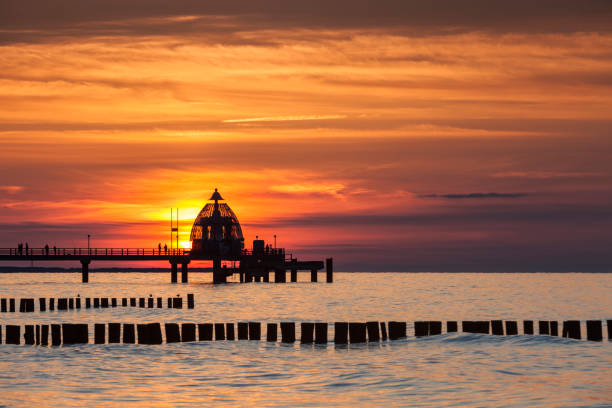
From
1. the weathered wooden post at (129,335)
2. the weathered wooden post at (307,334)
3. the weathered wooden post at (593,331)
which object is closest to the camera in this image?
the weathered wooden post at (129,335)

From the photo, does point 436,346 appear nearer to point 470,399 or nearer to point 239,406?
point 470,399

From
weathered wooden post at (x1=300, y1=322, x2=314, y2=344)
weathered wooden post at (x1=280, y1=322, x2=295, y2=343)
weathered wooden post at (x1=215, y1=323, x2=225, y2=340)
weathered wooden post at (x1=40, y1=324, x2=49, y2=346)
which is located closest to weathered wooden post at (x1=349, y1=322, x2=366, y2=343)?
weathered wooden post at (x1=300, y1=322, x2=314, y2=344)

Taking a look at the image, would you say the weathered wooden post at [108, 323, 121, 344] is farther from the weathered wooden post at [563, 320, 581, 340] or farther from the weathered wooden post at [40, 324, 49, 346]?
the weathered wooden post at [563, 320, 581, 340]

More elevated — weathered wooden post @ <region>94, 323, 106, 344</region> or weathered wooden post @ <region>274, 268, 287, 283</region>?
weathered wooden post @ <region>94, 323, 106, 344</region>

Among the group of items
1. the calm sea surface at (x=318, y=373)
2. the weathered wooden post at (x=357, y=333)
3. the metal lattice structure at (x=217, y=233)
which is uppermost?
the metal lattice structure at (x=217, y=233)

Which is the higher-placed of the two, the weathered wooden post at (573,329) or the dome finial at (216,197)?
the dome finial at (216,197)

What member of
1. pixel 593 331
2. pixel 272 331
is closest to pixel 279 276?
pixel 272 331

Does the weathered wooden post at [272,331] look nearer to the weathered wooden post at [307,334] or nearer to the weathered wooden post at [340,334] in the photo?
the weathered wooden post at [307,334]

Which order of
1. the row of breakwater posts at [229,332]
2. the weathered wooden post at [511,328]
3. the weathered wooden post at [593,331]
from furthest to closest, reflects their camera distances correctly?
1. the weathered wooden post at [511,328]
2. the weathered wooden post at [593,331]
3. the row of breakwater posts at [229,332]

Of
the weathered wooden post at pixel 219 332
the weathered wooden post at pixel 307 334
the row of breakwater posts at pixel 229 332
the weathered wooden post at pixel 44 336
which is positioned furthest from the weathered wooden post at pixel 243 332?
the weathered wooden post at pixel 44 336

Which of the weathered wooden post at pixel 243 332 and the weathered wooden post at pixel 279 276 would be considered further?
the weathered wooden post at pixel 279 276

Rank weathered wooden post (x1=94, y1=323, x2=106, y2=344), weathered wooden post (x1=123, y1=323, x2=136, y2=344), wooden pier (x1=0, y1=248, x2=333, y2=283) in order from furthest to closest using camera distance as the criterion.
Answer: wooden pier (x1=0, y1=248, x2=333, y2=283), weathered wooden post (x1=94, y1=323, x2=106, y2=344), weathered wooden post (x1=123, y1=323, x2=136, y2=344)

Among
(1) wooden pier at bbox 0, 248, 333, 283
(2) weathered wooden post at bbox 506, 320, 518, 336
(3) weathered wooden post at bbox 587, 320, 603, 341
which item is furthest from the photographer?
(1) wooden pier at bbox 0, 248, 333, 283

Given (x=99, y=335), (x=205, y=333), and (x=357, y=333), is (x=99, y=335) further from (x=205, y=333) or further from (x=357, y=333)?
(x=357, y=333)
